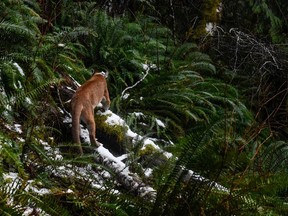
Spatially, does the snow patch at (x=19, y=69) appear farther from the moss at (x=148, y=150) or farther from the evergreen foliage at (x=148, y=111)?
the moss at (x=148, y=150)

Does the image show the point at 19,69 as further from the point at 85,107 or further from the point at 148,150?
the point at 148,150

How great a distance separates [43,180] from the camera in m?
3.83

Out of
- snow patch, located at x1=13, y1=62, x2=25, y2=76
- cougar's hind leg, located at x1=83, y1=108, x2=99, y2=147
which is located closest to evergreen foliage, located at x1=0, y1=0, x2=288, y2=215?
snow patch, located at x1=13, y1=62, x2=25, y2=76

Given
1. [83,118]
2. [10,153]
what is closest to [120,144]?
[83,118]

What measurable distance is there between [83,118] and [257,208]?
8.09 feet

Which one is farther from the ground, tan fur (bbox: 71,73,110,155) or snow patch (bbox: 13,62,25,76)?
snow patch (bbox: 13,62,25,76)

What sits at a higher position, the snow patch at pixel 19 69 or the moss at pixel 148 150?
the snow patch at pixel 19 69

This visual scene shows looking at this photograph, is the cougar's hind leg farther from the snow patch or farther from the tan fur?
the snow patch

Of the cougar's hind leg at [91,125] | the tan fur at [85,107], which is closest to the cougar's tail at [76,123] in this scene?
the tan fur at [85,107]

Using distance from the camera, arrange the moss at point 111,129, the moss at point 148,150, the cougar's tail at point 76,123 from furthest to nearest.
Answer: the moss at point 111,129 → the moss at point 148,150 → the cougar's tail at point 76,123

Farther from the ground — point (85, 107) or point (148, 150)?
point (85, 107)

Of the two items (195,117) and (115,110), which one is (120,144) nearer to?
(115,110)

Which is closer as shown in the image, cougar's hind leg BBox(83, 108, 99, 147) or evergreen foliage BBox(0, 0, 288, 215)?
evergreen foliage BBox(0, 0, 288, 215)

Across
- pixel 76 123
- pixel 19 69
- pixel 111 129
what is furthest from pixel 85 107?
pixel 19 69
